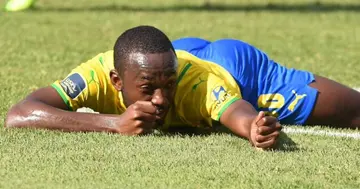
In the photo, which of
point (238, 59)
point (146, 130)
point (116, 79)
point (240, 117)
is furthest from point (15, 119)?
point (238, 59)

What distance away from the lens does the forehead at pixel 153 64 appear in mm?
6242

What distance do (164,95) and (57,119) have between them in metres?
0.77

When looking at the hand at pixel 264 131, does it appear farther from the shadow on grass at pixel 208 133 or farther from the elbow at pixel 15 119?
the elbow at pixel 15 119

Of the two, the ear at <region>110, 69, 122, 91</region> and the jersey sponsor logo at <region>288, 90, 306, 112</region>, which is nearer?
the ear at <region>110, 69, 122, 91</region>

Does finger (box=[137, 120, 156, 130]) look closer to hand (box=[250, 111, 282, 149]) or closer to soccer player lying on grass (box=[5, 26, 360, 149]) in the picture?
soccer player lying on grass (box=[5, 26, 360, 149])

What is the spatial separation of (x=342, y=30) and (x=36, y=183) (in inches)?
431

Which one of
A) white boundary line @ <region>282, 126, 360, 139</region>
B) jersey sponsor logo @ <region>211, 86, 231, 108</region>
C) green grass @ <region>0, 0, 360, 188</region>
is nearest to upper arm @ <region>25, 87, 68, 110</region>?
green grass @ <region>0, 0, 360, 188</region>

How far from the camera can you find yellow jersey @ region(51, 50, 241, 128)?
6484mm

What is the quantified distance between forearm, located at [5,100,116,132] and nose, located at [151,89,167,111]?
41 cm

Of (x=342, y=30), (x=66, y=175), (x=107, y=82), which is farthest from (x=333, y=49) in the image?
(x=66, y=175)

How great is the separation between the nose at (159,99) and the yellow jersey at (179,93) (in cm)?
33

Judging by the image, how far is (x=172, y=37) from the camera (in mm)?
13977

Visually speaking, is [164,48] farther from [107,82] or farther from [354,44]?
[354,44]

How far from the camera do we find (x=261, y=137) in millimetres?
5965
